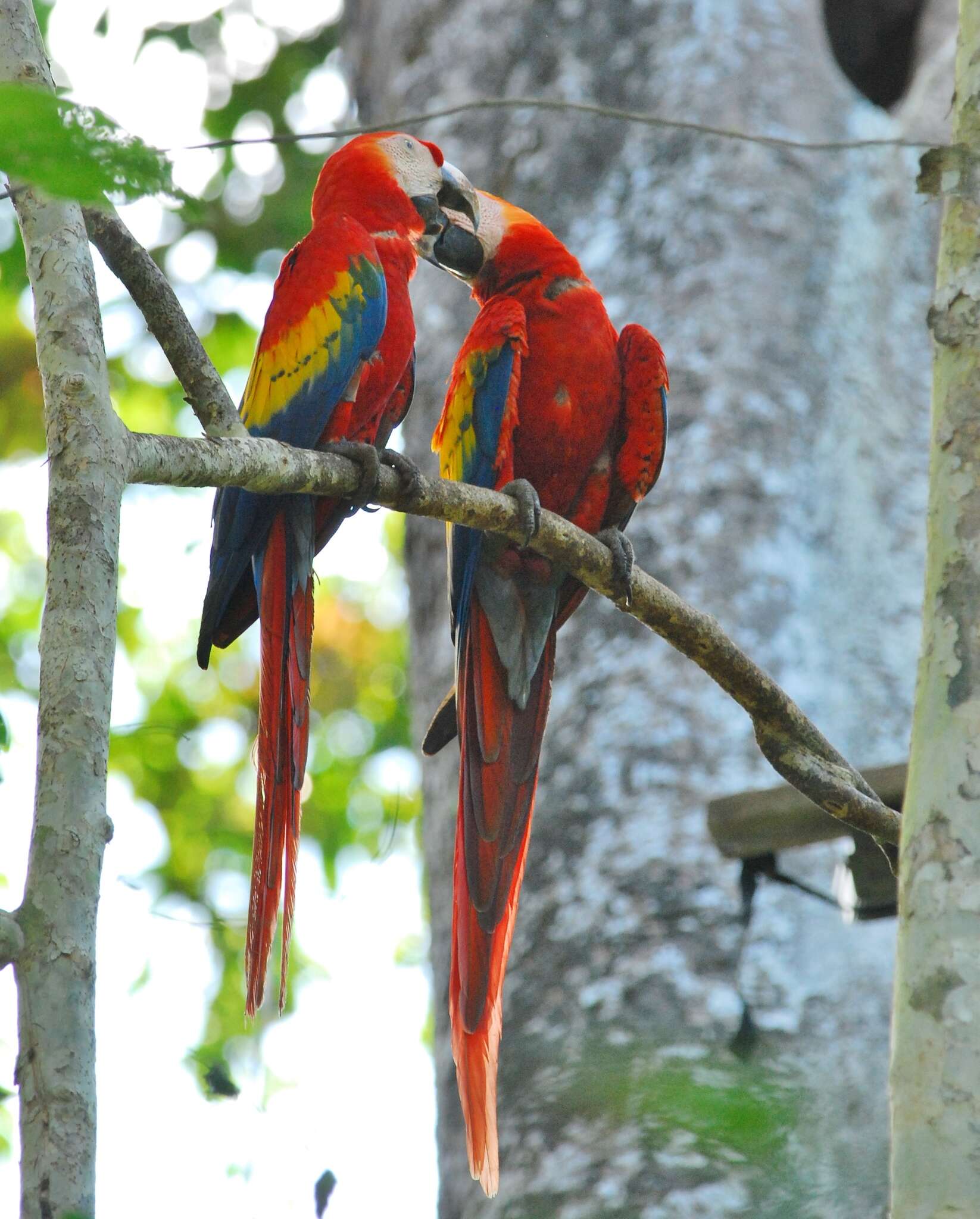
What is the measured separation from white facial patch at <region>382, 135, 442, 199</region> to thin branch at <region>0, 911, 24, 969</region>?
1.63 metres

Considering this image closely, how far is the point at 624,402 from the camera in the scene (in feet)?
7.29

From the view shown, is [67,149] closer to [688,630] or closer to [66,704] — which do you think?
[66,704]

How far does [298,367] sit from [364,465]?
1.46ft

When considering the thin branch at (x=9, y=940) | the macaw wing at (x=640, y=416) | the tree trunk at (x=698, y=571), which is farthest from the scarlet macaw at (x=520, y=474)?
the thin branch at (x=9, y=940)

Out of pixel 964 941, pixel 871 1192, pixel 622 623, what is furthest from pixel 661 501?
pixel 964 941

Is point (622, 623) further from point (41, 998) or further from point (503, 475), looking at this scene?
point (41, 998)

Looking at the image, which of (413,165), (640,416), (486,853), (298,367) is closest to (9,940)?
(486,853)

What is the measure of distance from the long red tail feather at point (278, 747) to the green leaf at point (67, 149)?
0.92 metres

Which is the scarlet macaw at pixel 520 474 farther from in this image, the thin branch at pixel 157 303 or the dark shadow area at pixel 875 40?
the dark shadow area at pixel 875 40

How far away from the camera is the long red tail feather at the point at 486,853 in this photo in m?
1.78

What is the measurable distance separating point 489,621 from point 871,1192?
923 millimetres

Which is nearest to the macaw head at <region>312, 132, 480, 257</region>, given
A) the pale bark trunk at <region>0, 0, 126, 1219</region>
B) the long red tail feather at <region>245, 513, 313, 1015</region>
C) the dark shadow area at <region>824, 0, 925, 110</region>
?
the long red tail feather at <region>245, 513, 313, 1015</region>

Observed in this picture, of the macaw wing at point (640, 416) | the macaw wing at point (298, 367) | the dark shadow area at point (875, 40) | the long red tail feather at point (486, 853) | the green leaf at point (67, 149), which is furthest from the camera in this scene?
the dark shadow area at point (875, 40)

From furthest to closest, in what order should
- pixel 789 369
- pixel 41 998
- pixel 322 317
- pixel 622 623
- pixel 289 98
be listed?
pixel 289 98 < pixel 789 369 < pixel 622 623 < pixel 322 317 < pixel 41 998
